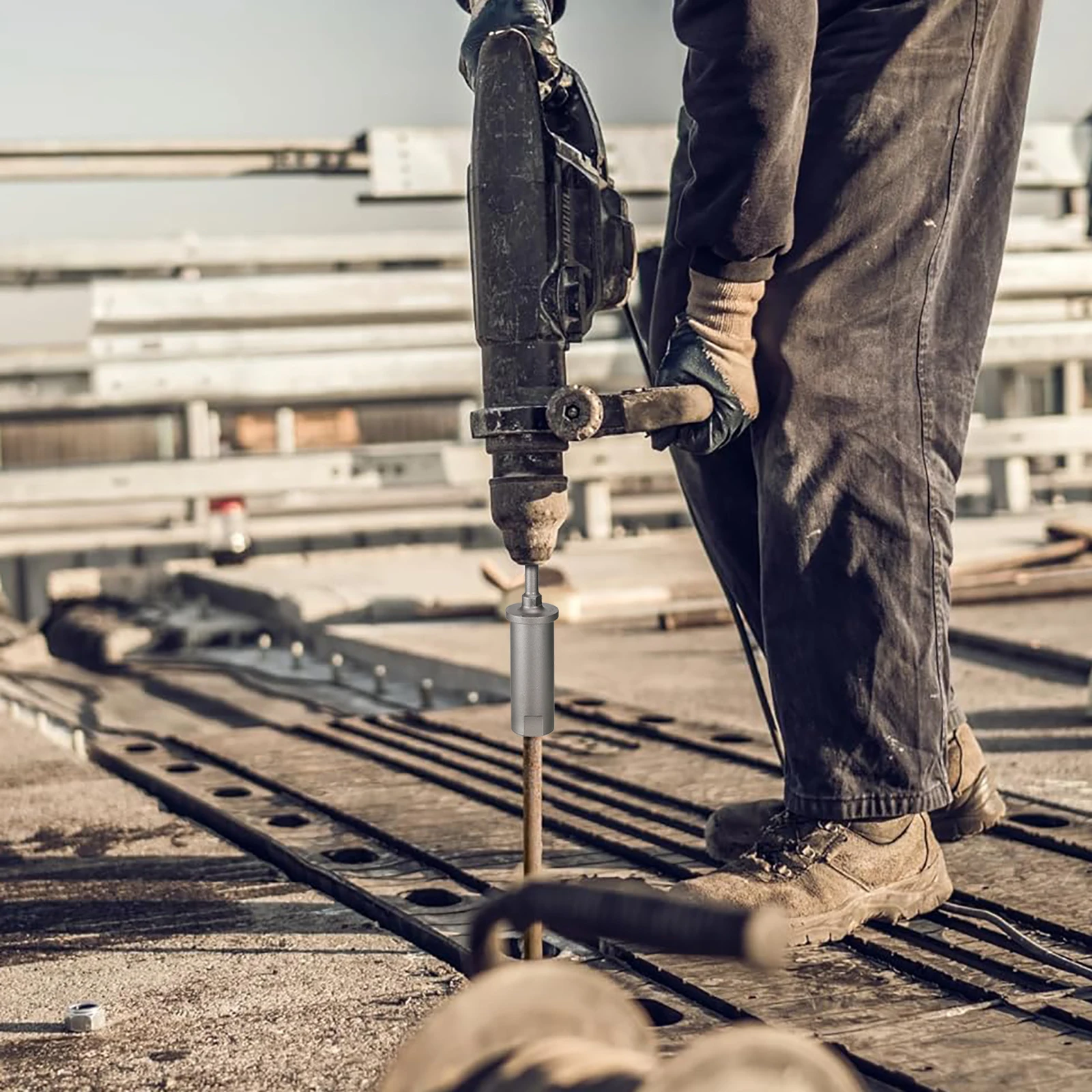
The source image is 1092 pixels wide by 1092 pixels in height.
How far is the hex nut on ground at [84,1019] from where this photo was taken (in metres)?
1.76

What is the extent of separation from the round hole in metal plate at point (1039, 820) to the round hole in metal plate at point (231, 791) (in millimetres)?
1209

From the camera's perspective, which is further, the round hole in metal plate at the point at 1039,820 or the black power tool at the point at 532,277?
the round hole in metal plate at the point at 1039,820

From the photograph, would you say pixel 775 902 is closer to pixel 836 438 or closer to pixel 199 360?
pixel 836 438

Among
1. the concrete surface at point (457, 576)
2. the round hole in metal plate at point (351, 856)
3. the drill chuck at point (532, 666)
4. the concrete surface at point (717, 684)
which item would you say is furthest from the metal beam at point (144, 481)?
the drill chuck at point (532, 666)

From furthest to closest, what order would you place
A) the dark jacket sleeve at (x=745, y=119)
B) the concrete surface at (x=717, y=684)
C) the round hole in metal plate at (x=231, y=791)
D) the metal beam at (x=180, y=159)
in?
the metal beam at (x=180, y=159), the concrete surface at (x=717, y=684), the round hole in metal plate at (x=231, y=791), the dark jacket sleeve at (x=745, y=119)

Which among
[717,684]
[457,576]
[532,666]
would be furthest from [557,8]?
[457,576]

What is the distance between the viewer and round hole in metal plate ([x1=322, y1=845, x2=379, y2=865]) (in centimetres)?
241

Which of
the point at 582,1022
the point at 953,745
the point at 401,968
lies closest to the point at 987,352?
the point at 953,745

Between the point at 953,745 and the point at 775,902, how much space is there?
20.4 inches

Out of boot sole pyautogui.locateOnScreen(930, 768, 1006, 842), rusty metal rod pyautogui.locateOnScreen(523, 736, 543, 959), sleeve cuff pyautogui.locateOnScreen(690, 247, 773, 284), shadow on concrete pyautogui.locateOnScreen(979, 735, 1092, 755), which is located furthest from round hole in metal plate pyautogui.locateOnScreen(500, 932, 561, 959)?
shadow on concrete pyautogui.locateOnScreen(979, 735, 1092, 755)

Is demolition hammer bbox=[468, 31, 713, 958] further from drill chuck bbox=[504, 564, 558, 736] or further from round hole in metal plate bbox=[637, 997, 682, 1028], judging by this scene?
round hole in metal plate bbox=[637, 997, 682, 1028]

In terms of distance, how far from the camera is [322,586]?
594 cm

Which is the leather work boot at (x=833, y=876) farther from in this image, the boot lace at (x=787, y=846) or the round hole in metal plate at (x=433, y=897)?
the round hole in metal plate at (x=433, y=897)

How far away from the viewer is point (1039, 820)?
101 inches
